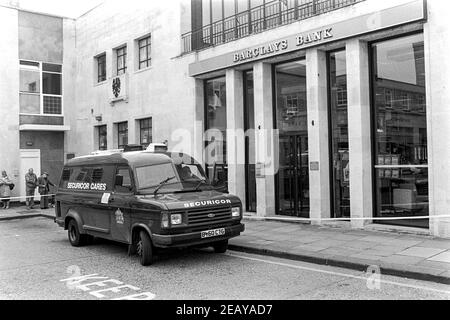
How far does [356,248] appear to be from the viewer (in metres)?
8.53

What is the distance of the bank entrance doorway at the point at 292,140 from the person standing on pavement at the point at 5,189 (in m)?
12.8

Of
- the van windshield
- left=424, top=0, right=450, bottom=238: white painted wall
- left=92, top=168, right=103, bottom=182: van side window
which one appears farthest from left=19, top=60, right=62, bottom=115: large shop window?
left=424, top=0, right=450, bottom=238: white painted wall

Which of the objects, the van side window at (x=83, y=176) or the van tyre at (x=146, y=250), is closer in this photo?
the van tyre at (x=146, y=250)

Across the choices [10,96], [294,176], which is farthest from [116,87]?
[294,176]

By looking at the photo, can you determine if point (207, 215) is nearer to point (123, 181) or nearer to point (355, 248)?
point (123, 181)

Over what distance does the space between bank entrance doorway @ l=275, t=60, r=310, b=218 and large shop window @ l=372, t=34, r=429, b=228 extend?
2.27 m

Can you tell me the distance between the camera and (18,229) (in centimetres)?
1398

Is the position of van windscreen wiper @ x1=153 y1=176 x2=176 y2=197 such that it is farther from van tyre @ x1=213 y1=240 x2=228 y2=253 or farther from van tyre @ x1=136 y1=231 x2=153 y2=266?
van tyre @ x1=213 y1=240 x2=228 y2=253

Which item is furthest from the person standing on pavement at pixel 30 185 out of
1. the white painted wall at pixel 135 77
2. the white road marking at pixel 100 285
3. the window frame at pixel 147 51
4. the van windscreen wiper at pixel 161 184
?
the white road marking at pixel 100 285

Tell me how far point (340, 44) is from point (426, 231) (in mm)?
4912

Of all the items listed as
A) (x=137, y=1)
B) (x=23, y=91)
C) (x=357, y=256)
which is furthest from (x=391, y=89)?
(x=23, y=91)

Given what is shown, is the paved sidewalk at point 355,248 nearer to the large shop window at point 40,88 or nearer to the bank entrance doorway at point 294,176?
the bank entrance doorway at point 294,176

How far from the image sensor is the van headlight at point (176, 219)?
762cm
